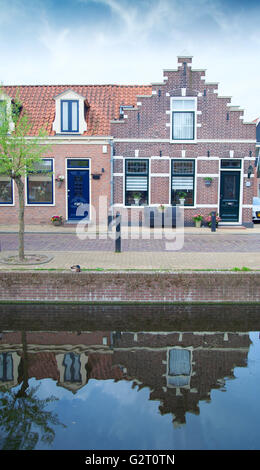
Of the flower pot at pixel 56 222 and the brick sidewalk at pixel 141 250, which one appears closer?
the brick sidewalk at pixel 141 250

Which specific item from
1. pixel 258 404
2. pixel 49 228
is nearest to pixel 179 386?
pixel 258 404

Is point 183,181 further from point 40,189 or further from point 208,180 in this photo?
point 40,189

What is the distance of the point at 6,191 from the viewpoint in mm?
17188

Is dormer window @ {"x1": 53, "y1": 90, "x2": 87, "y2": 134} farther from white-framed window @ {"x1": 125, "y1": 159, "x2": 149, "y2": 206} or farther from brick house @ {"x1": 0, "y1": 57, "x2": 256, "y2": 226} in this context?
white-framed window @ {"x1": 125, "y1": 159, "x2": 149, "y2": 206}

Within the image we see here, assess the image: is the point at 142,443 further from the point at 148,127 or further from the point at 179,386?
the point at 148,127

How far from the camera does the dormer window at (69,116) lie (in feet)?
55.2

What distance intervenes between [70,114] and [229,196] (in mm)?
7366

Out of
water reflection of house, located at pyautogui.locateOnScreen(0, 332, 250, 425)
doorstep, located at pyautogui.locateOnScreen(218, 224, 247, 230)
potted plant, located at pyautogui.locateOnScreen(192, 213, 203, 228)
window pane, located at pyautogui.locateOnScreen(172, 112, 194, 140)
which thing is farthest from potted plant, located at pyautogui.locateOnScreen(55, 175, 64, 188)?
water reflection of house, located at pyautogui.locateOnScreen(0, 332, 250, 425)

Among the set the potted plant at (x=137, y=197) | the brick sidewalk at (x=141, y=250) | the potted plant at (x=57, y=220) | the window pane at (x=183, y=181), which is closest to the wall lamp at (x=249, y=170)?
the window pane at (x=183, y=181)

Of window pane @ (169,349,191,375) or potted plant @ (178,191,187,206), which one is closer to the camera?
window pane @ (169,349,191,375)

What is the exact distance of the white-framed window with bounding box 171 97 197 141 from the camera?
16.8 m

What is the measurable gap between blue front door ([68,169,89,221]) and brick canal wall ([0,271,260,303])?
344 inches

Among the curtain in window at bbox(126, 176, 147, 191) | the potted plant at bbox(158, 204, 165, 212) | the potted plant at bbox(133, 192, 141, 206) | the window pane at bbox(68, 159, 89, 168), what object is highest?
the window pane at bbox(68, 159, 89, 168)

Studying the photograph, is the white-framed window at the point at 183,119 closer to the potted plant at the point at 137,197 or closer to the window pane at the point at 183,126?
the window pane at the point at 183,126
